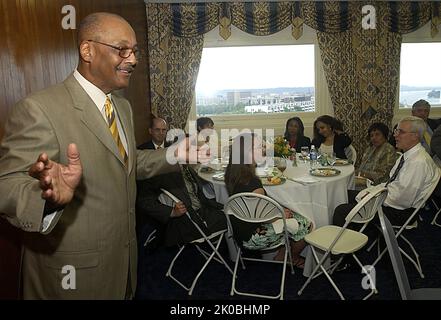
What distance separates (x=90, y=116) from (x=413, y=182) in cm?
259

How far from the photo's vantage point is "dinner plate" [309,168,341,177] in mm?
3424

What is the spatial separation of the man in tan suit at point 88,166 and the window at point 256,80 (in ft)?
16.3

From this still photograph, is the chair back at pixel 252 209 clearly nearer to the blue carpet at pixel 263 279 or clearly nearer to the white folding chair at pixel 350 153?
the blue carpet at pixel 263 279

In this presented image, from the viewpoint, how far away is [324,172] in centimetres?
349

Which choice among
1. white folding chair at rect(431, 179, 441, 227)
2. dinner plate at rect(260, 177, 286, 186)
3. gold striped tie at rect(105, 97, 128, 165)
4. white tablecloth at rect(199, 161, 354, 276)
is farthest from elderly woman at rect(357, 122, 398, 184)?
gold striped tie at rect(105, 97, 128, 165)

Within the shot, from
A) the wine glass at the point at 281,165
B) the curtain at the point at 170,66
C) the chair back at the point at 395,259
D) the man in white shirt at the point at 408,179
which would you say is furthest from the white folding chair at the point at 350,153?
the chair back at the point at 395,259

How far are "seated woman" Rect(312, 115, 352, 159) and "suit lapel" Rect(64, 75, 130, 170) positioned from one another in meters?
3.76

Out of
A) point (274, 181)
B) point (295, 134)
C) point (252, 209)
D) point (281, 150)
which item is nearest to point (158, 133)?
point (281, 150)

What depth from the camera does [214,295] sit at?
2.96 meters

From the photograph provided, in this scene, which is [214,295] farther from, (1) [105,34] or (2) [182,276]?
(1) [105,34]

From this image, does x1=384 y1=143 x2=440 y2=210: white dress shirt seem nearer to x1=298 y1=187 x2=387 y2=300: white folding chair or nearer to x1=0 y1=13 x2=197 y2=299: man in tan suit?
x1=298 y1=187 x2=387 y2=300: white folding chair

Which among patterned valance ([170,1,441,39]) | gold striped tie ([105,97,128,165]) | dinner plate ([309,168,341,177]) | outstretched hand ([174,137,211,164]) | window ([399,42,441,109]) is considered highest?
patterned valance ([170,1,441,39])

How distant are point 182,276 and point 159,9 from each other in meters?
4.32

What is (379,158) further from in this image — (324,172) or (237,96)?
(237,96)
